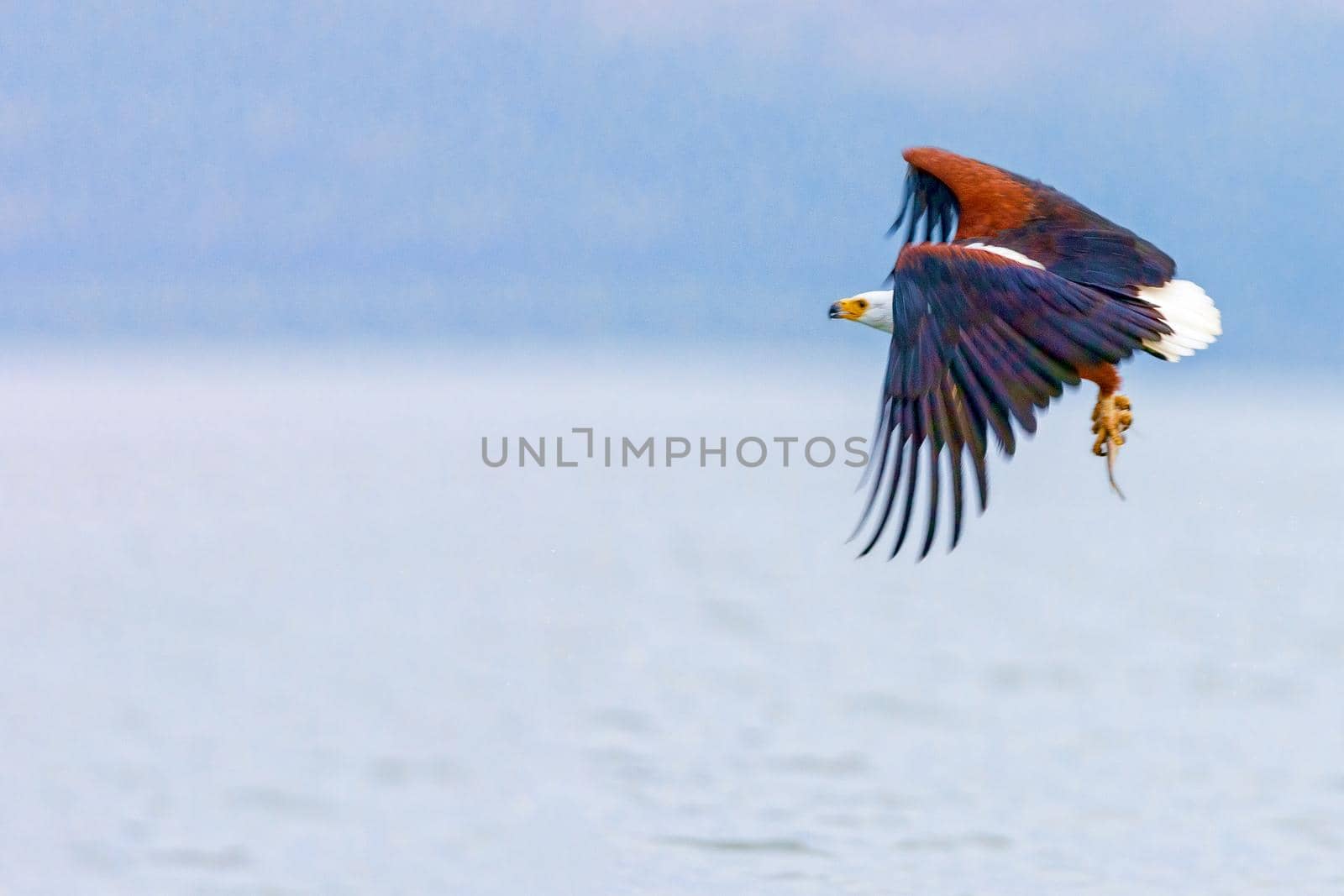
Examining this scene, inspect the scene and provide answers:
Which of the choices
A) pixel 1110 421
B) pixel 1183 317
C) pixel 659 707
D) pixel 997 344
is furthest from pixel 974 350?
pixel 659 707

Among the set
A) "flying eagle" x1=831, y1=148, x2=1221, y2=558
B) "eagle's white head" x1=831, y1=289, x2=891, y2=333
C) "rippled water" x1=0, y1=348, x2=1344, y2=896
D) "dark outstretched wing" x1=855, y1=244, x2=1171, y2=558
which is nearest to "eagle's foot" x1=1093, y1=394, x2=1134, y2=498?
"flying eagle" x1=831, y1=148, x2=1221, y2=558

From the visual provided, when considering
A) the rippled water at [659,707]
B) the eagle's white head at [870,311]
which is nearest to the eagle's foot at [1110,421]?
the eagle's white head at [870,311]

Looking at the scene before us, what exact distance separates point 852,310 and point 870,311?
0.38 ft

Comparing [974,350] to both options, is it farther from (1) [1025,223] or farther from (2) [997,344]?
(1) [1025,223]

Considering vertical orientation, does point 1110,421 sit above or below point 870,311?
below

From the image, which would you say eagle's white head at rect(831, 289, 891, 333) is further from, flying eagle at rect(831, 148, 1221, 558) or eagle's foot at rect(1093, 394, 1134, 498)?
eagle's foot at rect(1093, 394, 1134, 498)

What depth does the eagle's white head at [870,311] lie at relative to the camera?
10.7m

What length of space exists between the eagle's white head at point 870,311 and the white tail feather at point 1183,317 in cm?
143

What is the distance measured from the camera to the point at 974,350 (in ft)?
28.6

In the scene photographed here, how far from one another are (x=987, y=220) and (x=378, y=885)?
65.3 ft

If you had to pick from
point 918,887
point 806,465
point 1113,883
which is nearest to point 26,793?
point 918,887

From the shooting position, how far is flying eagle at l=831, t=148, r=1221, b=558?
8.41m

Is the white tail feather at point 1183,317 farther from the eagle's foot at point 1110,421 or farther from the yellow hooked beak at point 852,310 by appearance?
the yellow hooked beak at point 852,310

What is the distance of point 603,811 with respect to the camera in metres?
32.6
